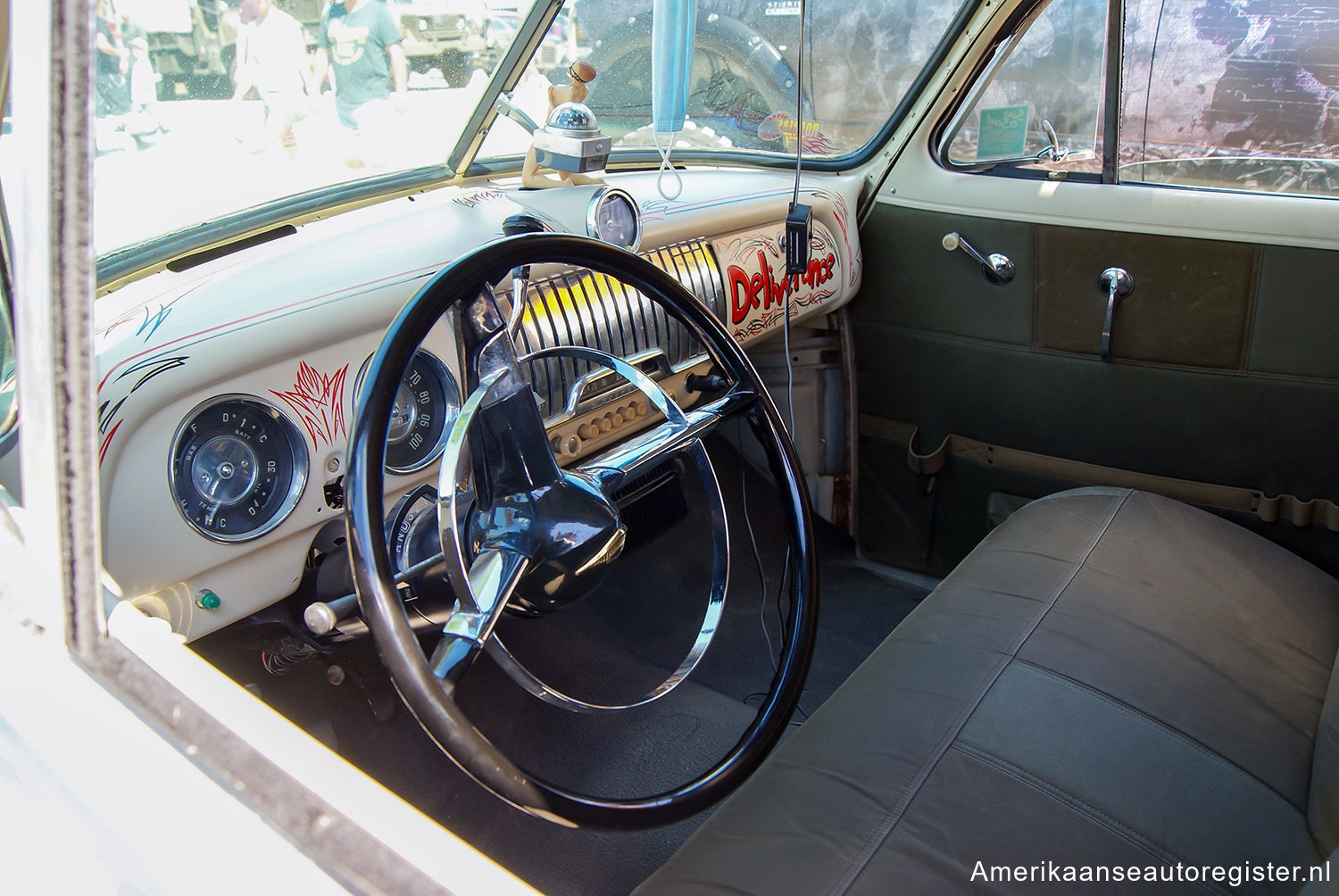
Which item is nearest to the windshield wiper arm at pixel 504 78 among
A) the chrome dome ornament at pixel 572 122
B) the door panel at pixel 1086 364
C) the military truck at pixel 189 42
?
the chrome dome ornament at pixel 572 122

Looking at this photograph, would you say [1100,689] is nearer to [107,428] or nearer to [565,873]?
[565,873]

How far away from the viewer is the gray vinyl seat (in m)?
0.96

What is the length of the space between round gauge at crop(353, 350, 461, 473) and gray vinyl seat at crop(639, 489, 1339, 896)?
682 mm

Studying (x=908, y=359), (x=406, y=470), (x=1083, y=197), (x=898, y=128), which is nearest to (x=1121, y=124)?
(x=1083, y=197)

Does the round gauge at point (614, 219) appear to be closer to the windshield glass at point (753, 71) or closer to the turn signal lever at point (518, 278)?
the windshield glass at point (753, 71)

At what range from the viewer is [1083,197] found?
208 cm

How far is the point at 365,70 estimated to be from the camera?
63.6 inches

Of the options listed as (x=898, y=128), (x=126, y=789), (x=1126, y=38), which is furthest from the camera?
(x=898, y=128)

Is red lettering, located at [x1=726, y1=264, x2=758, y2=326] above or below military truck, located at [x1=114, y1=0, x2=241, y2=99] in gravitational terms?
below

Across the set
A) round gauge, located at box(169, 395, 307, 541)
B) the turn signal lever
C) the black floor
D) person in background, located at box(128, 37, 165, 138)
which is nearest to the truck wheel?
person in background, located at box(128, 37, 165, 138)

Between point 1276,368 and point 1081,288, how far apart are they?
40cm

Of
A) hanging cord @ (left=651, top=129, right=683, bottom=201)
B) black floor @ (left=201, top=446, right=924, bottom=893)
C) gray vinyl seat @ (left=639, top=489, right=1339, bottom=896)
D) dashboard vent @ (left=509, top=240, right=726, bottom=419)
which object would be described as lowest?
black floor @ (left=201, top=446, right=924, bottom=893)

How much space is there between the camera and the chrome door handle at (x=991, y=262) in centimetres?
216

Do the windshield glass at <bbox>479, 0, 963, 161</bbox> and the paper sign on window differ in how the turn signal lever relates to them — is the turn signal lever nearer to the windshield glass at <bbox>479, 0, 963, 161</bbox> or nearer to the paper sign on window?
the windshield glass at <bbox>479, 0, 963, 161</bbox>
